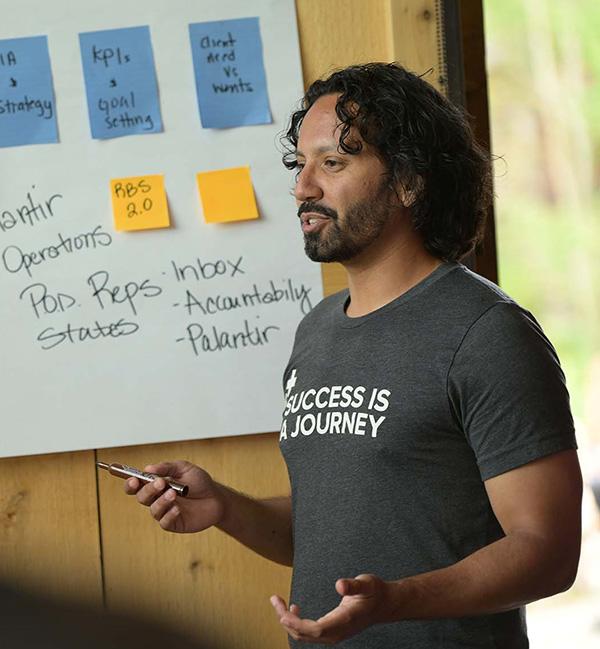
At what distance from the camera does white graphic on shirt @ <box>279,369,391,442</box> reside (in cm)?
129

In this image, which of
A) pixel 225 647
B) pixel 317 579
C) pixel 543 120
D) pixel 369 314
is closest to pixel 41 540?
pixel 317 579

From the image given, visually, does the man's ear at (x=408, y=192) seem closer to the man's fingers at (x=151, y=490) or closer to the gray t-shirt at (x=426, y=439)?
the gray t-shirt at (x=426, y=439)

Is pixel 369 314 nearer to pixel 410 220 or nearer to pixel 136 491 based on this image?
pixel 410 220

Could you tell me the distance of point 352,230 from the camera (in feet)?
4.58

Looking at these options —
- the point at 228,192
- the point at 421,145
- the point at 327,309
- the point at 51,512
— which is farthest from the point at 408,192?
the point at 51,512

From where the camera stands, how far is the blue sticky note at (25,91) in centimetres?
175

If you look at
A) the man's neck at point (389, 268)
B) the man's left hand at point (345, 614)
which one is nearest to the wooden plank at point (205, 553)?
the man's neck at point (389, 268)

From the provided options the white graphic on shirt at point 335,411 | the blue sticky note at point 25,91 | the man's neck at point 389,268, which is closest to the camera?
the white graphic on shirt at point 335,411

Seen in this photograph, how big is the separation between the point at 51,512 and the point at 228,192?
676 mm

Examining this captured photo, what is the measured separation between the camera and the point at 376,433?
1271 millimetres

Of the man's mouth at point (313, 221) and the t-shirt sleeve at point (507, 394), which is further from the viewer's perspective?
the man's mouth at point (313, 221)

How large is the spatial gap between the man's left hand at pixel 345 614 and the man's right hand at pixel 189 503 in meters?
0.42

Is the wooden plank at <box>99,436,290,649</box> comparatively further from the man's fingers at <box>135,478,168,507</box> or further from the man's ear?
the man's ear

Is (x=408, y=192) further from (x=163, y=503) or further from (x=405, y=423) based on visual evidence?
(x=163, y=503)
